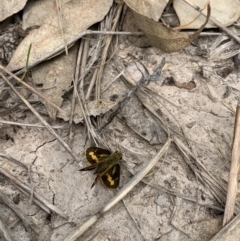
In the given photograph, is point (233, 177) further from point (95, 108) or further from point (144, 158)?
point (95, 108)

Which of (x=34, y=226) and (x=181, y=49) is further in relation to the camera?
(x=181, y=49)

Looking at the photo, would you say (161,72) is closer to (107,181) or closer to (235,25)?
(235,25)

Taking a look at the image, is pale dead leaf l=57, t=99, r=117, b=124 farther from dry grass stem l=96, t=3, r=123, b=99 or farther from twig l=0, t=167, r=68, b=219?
twig l=0, t=167, r=68, b=219

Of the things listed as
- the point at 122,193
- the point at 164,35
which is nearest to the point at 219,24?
the point at 164,35

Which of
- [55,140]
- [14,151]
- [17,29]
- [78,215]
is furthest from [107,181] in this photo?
[17,29]

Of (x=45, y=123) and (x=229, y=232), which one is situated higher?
(x=45, y=123)

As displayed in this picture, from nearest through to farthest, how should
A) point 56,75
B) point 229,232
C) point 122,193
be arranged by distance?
point 229,232 → point 122,193 → point 56,75
